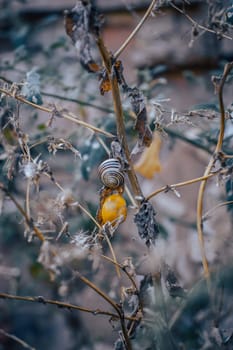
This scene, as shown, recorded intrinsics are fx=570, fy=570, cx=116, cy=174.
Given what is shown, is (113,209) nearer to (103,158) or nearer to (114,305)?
(114,305)

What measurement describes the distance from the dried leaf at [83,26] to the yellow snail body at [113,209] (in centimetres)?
17

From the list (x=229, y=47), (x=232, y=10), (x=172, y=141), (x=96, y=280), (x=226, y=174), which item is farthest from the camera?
(x=229, y=47)

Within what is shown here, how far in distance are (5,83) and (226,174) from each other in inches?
12.2

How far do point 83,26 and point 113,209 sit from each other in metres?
0.22

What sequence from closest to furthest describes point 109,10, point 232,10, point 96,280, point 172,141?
1. point 232,10
2. point 172,141
3. point 96,280
4. point 109,10

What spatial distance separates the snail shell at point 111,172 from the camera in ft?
2.14

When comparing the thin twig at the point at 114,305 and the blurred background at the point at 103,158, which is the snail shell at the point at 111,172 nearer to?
the thin twig at the point at 114,305

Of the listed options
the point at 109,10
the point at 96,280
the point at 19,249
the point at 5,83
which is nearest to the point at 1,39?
the point at 109,10

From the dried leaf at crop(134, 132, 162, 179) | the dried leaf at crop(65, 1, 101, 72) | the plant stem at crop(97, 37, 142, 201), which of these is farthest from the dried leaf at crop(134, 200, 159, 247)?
the dried leaf at crop(134, 132, 162, 179)

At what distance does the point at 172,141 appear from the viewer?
3.77 ft

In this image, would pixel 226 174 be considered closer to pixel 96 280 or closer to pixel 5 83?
pixel 5 83

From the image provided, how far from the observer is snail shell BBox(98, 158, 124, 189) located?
25.7 inches

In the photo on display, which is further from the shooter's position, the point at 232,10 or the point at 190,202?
the point at 190,202

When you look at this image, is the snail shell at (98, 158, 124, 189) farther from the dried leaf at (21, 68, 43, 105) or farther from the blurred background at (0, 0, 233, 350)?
the blurred background at (0, 0, 233, 350)
